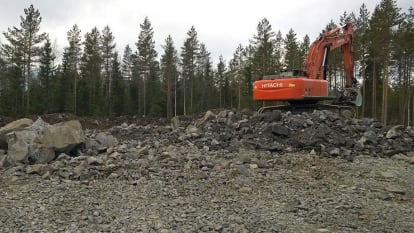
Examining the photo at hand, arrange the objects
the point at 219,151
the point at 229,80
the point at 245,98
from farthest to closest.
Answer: the point at 229,80
the point at 245,98
the point at 219,151

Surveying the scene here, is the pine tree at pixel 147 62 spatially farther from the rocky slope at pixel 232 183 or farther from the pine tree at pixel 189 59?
the rocky slope at pixel 232 183

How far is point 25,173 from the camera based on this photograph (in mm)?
8961

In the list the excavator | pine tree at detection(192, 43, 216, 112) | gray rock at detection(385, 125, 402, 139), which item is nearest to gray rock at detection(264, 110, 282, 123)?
the excavator

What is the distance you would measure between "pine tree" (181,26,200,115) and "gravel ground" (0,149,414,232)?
3856 centimetres

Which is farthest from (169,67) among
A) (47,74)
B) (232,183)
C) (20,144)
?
(232,183)

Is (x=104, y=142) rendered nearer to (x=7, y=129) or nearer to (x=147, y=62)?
(x=7, y=129)

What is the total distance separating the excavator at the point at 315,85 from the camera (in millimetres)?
14539

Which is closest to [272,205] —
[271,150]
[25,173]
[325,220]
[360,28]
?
[325,220]

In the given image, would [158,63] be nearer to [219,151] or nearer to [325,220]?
[219,151]

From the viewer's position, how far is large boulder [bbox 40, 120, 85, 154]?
1028 cm

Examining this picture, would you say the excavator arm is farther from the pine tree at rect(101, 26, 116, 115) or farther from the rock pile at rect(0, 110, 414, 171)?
the pine tree at rect(101, 26, 116, 115)

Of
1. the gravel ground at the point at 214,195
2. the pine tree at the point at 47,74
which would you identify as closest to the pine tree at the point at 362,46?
the gravel ground at the point at 214,195

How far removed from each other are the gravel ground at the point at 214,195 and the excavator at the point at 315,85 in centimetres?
448

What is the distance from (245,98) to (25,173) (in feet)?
121
